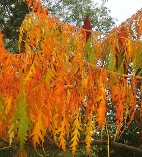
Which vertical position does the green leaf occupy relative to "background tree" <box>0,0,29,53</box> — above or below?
below

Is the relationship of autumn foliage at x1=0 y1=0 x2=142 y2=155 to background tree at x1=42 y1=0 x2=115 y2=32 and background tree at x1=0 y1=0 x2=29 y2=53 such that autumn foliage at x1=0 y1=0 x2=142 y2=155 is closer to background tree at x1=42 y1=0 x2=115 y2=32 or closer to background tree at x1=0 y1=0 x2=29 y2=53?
background tree at x1=0 y1=0 x2=29 y2=53

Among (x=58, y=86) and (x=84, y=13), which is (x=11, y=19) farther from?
(x=58, y=86)

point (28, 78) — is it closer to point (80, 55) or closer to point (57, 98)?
point (57, 98)

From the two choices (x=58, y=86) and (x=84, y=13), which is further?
(x=84, y=13)

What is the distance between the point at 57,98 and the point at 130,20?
95 centimetres

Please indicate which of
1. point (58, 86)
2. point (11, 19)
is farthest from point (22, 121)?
point (11, 19)

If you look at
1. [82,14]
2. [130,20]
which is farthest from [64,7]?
[130,20]

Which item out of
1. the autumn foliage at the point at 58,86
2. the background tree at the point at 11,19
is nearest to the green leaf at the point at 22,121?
the autumn foliage at the point at 58,86

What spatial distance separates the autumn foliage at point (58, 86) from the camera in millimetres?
1532

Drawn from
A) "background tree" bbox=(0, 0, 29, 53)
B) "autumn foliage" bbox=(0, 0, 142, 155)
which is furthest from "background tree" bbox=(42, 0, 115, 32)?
"autumn foliage" bbox=(0, 0, 142, 155)

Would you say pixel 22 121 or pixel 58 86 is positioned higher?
pixel 58 86

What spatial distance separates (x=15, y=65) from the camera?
6.72 ft

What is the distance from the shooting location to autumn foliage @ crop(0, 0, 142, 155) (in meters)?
1.53

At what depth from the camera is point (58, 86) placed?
164 centimetres
